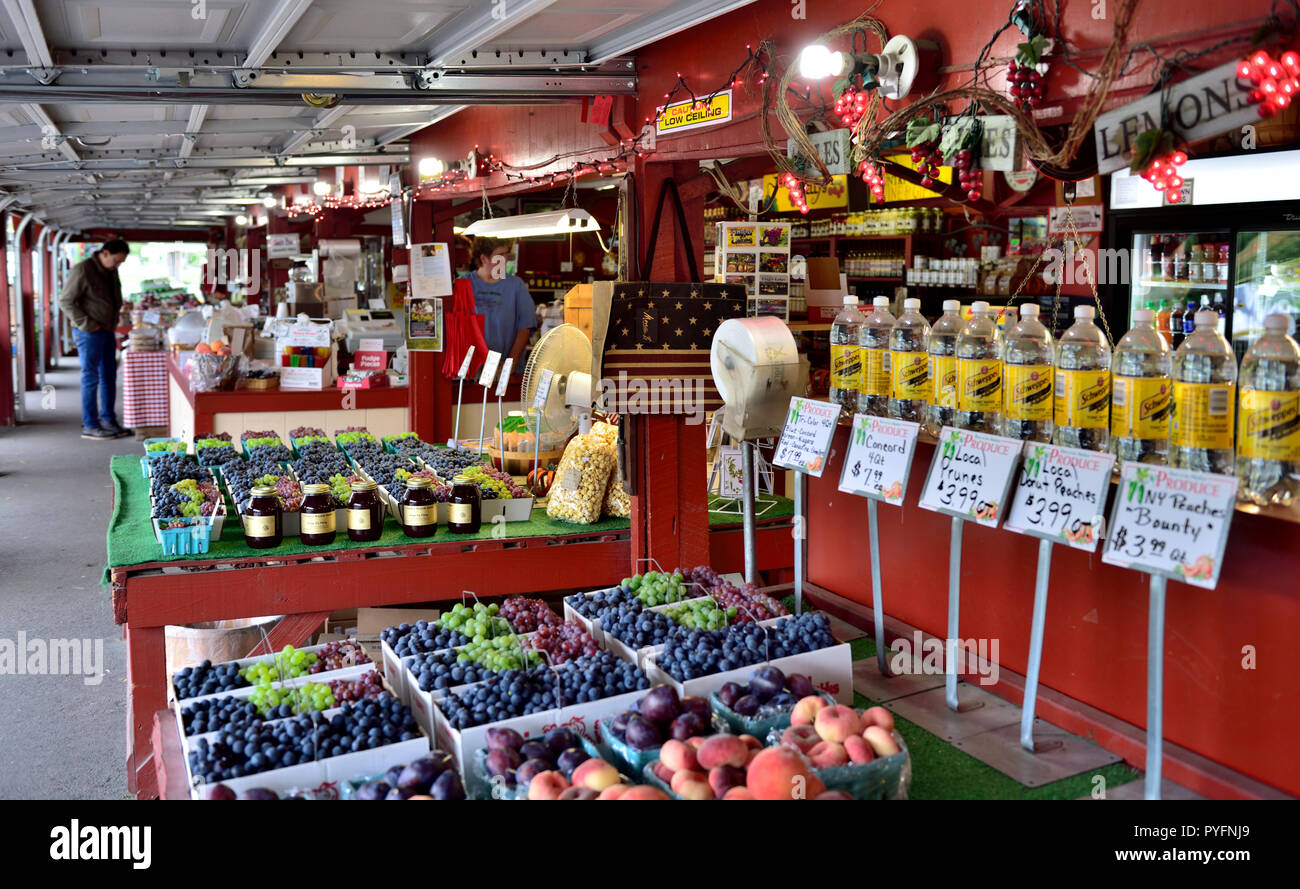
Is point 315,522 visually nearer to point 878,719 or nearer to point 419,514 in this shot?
point 419,514

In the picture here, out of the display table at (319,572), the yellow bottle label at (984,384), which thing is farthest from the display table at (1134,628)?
the display table at (319,572)

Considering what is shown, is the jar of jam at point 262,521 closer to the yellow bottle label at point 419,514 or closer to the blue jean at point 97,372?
the yellow bottle label at point 419,514

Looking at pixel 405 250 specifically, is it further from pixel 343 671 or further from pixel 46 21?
pixel 343 671

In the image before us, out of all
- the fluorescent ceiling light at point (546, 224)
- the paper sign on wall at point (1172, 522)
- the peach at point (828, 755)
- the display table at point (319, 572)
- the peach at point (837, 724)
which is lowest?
the display table at point (319, 572)

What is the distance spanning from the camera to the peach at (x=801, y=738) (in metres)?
2.34

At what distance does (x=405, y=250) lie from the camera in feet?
32.9

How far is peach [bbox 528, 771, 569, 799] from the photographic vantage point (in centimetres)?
217

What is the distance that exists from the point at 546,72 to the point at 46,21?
1888 millimetres

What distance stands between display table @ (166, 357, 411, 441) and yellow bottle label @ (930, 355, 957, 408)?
6.07 m

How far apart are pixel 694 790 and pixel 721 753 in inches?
5.1

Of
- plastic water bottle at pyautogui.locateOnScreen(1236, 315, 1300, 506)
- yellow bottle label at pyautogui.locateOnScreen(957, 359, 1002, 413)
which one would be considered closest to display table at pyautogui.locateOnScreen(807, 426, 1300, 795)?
plastic water bottle at pyautogui.locateOnScreen(1236, 315, 1300, 506)

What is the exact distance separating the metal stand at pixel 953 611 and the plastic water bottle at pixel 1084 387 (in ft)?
1.16

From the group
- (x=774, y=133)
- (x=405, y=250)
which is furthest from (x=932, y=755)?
(x=405, y=250)
